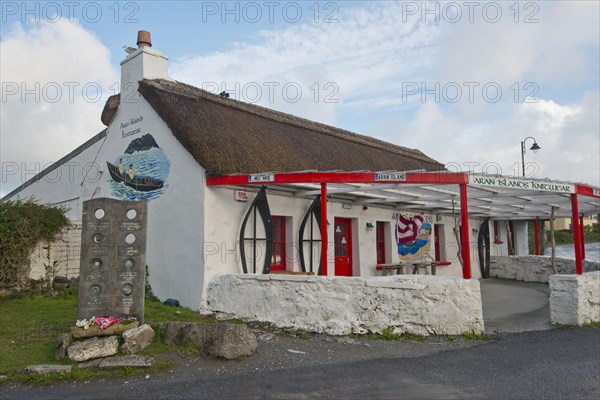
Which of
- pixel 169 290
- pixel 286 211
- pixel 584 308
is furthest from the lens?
pixel 286 211

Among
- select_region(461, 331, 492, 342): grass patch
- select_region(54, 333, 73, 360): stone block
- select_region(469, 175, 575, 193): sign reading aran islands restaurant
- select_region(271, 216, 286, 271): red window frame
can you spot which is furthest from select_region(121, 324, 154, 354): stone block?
select_region(469, 175, 575, 193): sign reading aran islands restaurant

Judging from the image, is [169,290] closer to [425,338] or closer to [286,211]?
[286,211]

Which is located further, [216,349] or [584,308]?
[584,308]

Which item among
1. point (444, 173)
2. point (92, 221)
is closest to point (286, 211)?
point (444, 173)

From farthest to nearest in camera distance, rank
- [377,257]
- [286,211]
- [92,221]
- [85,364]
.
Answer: [377,257], [286,211], [92,221], [85,364]

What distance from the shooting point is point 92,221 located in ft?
21.9

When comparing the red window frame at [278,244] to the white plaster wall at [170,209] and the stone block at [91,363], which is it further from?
the stone block at [91,363]

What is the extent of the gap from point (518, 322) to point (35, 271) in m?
9.55

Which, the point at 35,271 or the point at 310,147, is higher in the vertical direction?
the point at 310,147

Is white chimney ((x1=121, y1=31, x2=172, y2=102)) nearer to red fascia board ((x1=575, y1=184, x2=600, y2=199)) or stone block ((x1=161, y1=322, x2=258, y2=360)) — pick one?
stone block ((x1=161, y1=322, x2=258, y2=360))

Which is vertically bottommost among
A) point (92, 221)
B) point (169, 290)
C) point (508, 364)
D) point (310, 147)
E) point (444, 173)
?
point (508, 364)

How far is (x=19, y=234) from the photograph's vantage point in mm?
9359

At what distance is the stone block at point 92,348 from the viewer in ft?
18.5

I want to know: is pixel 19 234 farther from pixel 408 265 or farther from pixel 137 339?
pixel 408 265
